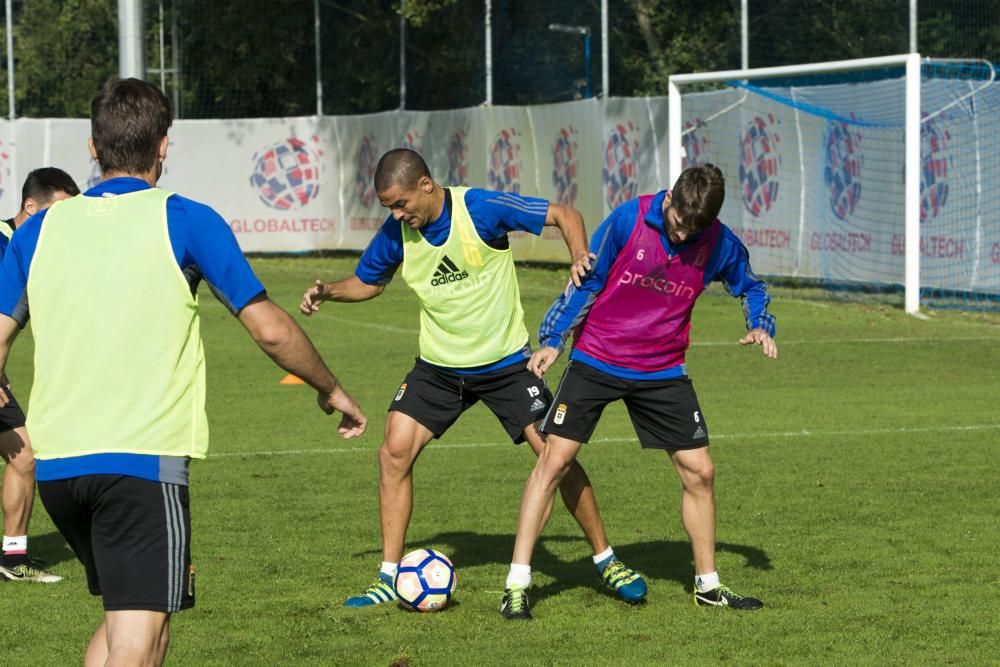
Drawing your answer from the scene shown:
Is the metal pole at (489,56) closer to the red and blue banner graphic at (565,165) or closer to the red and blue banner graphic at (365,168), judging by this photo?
the red and blue banner graphic at (565,165)

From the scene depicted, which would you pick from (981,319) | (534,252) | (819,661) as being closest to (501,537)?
(819,661)

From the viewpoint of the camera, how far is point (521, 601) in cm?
704

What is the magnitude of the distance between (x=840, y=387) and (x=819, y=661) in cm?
867

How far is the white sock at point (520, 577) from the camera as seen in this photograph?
7043 mm

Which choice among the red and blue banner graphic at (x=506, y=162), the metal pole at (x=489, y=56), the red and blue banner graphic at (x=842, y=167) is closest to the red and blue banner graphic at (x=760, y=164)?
the red and blue banner graphic at (x=842, y=167)

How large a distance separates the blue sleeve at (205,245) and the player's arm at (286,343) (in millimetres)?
98

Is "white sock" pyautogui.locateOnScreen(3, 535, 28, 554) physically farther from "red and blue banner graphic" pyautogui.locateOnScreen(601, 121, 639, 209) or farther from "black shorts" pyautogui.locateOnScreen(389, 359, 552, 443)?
"red and blue banner graphic" pyautogui.locateOnScreen(601, 121, 639, 209)

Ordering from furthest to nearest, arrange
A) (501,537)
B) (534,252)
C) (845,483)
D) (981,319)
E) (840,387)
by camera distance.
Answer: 1. (534,252)
2. (981,319)
3. (840,387)
4. (845,483)
5. (501,537)

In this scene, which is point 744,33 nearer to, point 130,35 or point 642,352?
point 130,35

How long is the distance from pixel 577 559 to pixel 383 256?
1855 millimetres

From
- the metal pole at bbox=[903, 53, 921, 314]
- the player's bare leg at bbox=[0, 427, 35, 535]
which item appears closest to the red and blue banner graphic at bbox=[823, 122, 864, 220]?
the metal pole at bbox=[903, 53, 921, 314]

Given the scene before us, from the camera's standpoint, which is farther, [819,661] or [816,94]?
[816,94]

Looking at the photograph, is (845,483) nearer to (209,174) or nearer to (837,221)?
(837,221)

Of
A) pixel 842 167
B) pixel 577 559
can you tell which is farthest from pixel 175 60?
pixel 577 559
